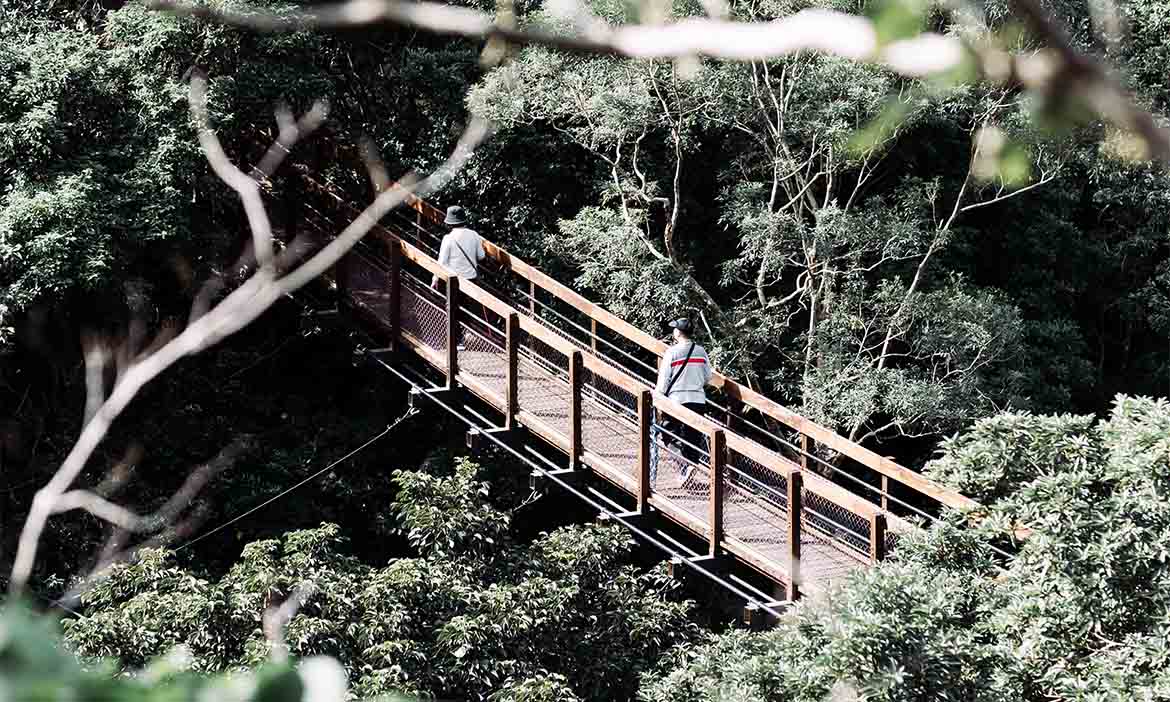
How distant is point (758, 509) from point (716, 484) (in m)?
0.42

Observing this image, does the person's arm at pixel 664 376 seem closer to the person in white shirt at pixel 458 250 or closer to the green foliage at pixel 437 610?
the green foliage at pixel 437 610

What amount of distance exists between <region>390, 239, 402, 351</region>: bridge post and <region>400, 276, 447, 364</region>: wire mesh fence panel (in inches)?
1.3

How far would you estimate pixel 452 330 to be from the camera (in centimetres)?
952

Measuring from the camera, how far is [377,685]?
6.99 meters

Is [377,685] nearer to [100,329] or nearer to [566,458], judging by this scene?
[566,458]

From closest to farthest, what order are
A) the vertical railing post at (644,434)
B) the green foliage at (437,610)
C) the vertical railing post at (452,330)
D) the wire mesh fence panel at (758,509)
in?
1. the green foliage at (437,610)
2. the wire mesh fence panel at (758,509)
3. the vertical railing post at (644,434)
4. the vertical railing post at (452,330)

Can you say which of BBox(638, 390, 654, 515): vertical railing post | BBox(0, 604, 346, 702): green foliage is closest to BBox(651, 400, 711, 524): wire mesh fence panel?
BBox(638, 390, 654, 515): vertical railing post

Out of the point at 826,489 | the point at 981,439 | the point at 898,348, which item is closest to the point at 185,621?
the point at 826,489

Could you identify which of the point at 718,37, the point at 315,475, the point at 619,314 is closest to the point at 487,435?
the point at 315,475

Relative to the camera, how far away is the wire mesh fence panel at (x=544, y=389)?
30.3ft

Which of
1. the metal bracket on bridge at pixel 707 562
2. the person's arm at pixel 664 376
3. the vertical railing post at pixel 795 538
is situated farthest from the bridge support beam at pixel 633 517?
the vertical railing post at pixel 795 538

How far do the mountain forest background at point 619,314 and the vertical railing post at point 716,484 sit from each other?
2.26 ft

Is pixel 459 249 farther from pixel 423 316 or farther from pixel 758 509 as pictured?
pixel 758 509

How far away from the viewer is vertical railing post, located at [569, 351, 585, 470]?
Result: 8703 mm
